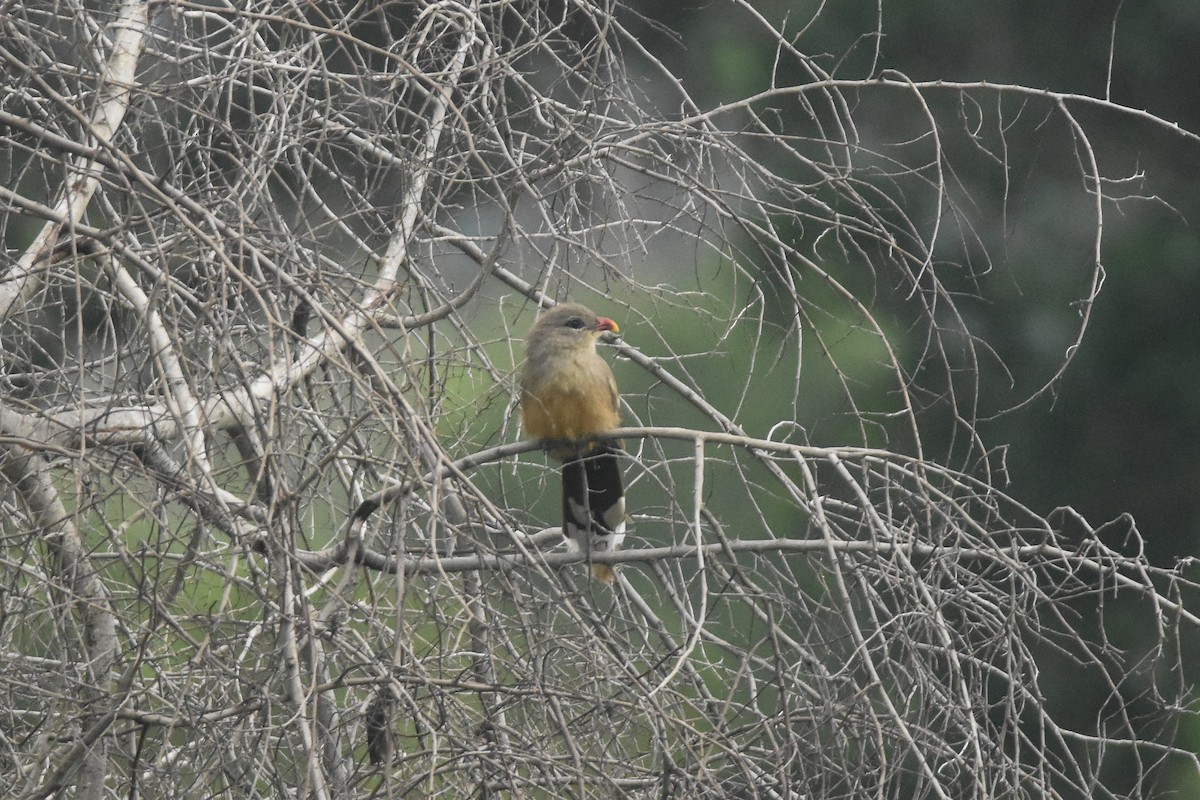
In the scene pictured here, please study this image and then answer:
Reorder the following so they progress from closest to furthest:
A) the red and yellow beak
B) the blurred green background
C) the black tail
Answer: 1. the black tail
2. the red and yellow beak
3. the blurred green background

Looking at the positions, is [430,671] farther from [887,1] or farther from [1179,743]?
[887,1]

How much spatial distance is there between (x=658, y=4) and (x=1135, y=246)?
5.20m

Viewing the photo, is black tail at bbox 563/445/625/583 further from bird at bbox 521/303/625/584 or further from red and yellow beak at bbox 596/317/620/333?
red and yellow beak at bbox 596/317/620/333

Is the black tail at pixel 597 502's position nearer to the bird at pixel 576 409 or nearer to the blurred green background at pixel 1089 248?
the bird at pixel 576 409

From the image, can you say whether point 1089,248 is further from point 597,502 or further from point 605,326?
point 597,502

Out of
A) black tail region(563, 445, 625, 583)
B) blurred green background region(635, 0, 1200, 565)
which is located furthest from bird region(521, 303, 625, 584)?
blurred green background region(635, 0, 1200, 565)

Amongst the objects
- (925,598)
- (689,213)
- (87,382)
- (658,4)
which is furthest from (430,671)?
(658,4)

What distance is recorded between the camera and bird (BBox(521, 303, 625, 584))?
14.0ft

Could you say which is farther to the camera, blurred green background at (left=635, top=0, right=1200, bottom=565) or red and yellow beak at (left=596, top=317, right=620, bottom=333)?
blurred green background at (left=635, top=0, right=1200, bottom=565)

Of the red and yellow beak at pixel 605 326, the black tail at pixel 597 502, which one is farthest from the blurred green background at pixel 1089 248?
the black tail at pixel 597 502

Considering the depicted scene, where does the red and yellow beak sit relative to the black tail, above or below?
above

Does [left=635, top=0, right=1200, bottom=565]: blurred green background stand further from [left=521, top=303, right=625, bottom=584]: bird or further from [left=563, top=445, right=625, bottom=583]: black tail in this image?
[left=563, top=445, right=625, bottom=583]: black tail

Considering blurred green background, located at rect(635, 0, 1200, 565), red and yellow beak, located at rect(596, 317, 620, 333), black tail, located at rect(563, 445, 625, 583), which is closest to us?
black tail, located at rect(563, 445, 625, 583)

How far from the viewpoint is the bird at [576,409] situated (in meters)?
4.25
